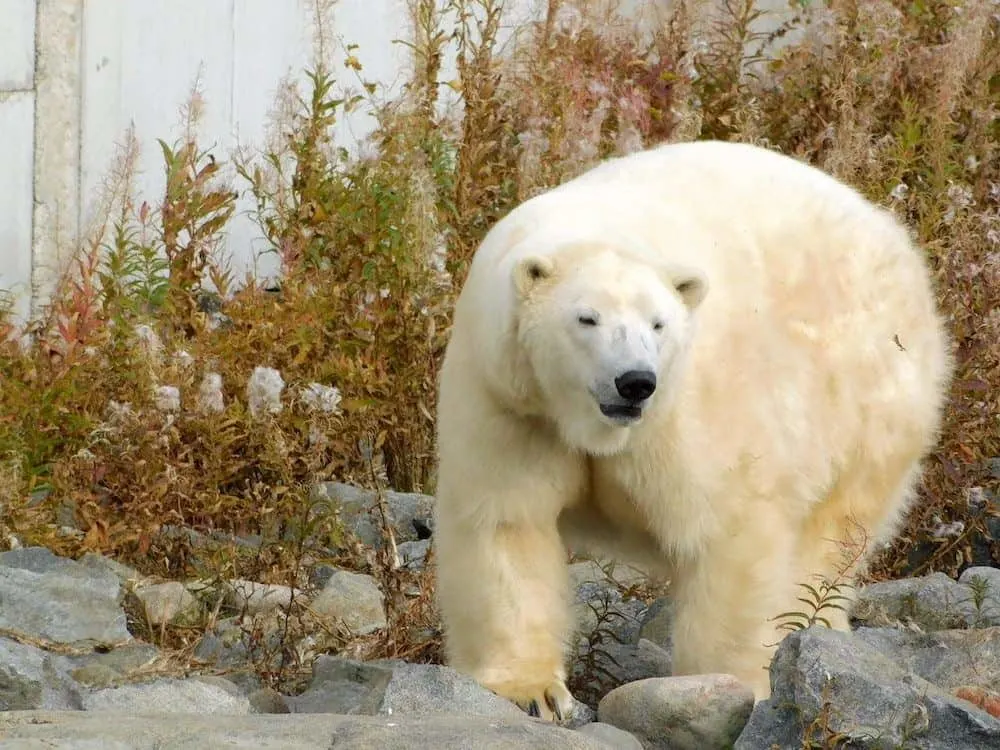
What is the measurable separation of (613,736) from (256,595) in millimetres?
2059

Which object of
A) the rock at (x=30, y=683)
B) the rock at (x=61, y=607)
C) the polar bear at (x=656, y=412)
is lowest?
the rock at (x=61, y=607)

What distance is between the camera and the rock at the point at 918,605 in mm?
5297

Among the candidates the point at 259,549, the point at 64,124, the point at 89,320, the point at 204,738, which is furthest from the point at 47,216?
the point at 204,738

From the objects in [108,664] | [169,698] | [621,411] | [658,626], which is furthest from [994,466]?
[169,698]

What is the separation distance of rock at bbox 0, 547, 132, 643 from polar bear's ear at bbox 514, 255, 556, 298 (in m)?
1.61

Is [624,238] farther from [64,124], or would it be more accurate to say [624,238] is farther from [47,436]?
[64,124]

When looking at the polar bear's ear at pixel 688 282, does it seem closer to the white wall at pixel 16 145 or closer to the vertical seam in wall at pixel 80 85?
the white wall at pixel 16 145

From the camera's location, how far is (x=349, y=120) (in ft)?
28.0

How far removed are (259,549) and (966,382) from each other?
2609 millimetres

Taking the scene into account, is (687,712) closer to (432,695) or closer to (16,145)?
(432,695)

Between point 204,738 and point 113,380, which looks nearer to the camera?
point 204,738

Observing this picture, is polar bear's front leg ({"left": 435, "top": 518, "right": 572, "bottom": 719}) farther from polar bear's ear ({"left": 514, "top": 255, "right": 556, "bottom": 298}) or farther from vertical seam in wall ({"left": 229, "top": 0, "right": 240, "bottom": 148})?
vertical seam in wall ({"left": 229, "top": 0, "right": 240, "bottom": 148})

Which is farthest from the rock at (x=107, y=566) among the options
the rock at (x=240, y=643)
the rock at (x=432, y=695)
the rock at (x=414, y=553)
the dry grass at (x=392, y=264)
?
the rock at (x=432, y=695)

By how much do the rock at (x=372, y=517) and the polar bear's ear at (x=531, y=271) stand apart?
2.04m
